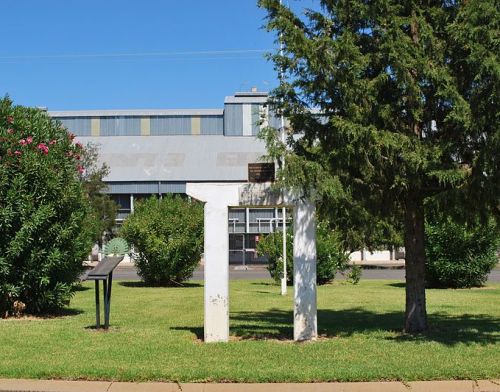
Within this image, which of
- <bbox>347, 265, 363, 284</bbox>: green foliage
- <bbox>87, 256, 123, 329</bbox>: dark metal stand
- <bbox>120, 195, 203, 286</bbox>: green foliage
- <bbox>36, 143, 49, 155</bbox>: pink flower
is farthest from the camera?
<bbox>347, 265, 363, 284</bbox>: green foliage

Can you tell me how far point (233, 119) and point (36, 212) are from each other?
150 feet

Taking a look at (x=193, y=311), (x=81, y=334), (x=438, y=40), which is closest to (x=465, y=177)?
(x=438, y=40)

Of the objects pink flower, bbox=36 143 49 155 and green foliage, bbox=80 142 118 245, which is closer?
pink flower, bbox=36 143 49 155

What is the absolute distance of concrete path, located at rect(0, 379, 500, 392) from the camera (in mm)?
6668

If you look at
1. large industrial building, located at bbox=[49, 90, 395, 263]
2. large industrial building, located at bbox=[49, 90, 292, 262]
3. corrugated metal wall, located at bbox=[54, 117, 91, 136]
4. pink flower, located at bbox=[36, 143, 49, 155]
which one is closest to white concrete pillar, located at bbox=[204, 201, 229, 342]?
pink flower, located at bbox=[36, 143, 49, 155]

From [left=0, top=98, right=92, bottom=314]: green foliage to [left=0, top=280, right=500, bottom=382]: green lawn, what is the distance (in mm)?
649

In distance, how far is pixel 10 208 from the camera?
38.4 ft

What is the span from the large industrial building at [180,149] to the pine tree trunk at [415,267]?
35834mm

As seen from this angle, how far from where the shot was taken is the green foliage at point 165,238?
904 inches

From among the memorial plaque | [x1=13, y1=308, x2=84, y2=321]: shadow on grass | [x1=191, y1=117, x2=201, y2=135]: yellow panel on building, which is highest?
[x1=191, y1=117, x2=201, y2=135]: yellow panel on building

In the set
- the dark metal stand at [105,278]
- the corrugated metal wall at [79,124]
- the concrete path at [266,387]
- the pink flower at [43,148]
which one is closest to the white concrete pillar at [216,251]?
the dark metal stand at [105,278]

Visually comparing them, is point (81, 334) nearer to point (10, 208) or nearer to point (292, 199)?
point (10, 208)

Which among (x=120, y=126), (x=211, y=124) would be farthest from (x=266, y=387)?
(x=120, y=126)

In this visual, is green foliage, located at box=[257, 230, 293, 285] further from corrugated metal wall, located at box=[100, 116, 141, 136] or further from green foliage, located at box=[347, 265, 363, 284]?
corrugated metal wall, located at box=[100, 116, 141, 136]
